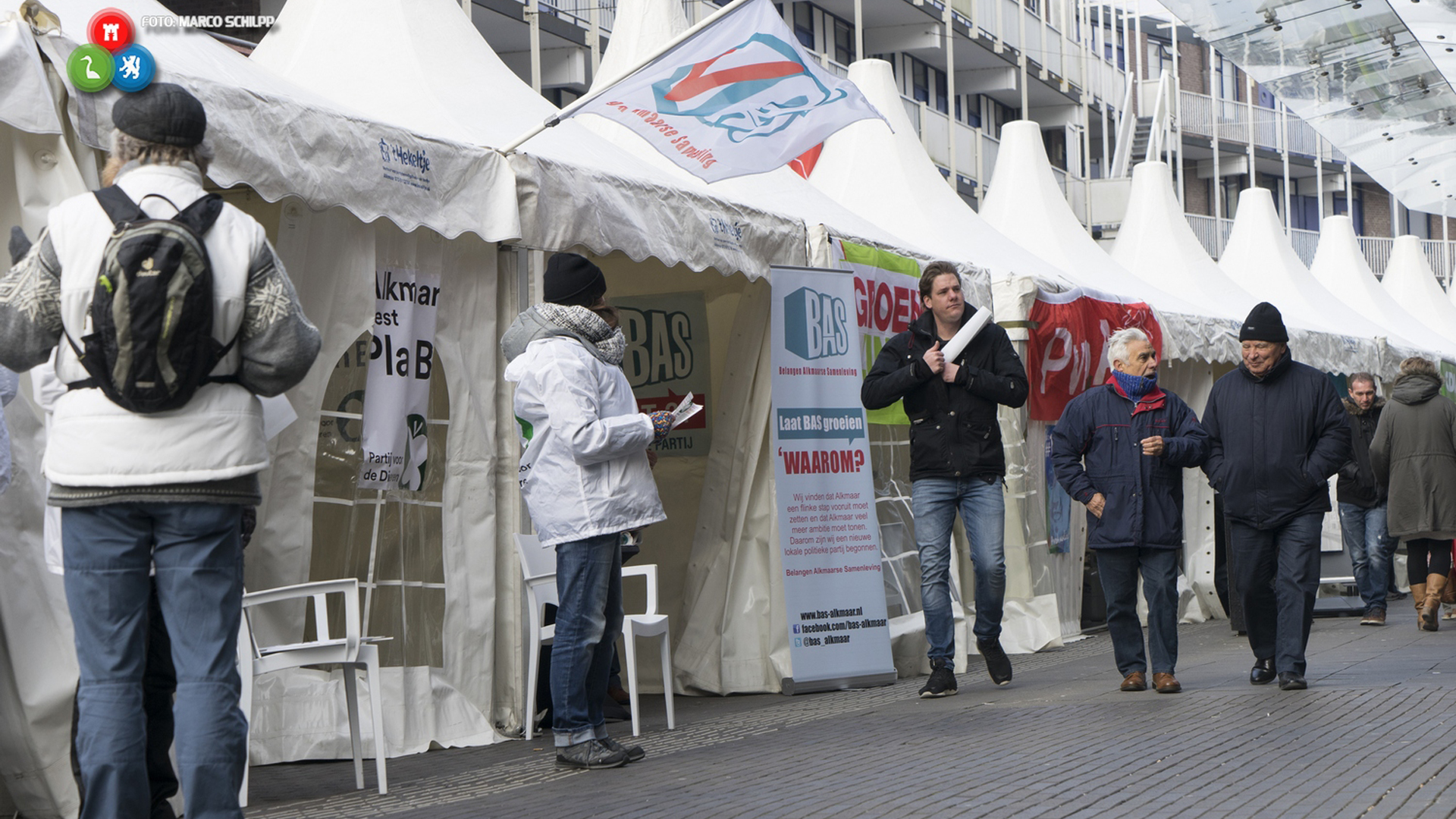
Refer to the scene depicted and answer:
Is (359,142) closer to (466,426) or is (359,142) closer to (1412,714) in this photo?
(466,426)

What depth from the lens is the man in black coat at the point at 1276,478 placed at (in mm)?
7836

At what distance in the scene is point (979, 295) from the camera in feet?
34.9

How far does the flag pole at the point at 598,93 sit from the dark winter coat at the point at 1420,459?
22.6 feet

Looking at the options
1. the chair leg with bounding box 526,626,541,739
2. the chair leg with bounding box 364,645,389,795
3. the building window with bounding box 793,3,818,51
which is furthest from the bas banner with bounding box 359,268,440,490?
the building window with bounding box 793,3,818,51

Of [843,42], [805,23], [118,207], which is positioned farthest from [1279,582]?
[843,42]

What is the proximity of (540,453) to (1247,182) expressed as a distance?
1801 inches

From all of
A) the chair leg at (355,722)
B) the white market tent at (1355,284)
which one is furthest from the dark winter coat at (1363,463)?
the white market tent at (1355,284)

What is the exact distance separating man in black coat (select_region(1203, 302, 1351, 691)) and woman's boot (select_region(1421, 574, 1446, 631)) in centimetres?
426

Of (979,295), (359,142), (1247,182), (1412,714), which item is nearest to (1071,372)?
(979,295)

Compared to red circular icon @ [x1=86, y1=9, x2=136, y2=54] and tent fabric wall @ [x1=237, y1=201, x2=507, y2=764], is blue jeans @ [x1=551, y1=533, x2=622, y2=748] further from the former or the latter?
red circular icon @ [x1=86, y1=9, x2=136, y2=54]

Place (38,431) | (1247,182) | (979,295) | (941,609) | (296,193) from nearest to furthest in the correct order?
(38,431), (296,193), (941,609), (979,295), (1247,182)

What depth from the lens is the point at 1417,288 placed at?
94.9 ft

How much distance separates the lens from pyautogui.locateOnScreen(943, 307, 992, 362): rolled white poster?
7.83 meters

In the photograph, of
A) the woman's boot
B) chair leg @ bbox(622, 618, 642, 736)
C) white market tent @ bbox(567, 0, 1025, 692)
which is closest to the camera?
chair leg @ bbox(622, 618, 642, 736)
